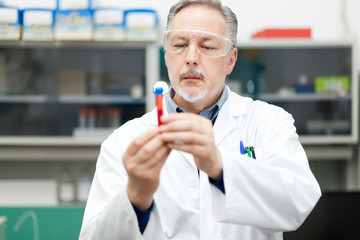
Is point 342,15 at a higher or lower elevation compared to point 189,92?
higher

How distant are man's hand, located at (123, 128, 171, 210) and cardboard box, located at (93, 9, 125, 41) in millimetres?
2203

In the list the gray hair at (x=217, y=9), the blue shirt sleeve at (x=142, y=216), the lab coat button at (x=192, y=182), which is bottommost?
the blue shirt sleeve at (x=142, y=216)

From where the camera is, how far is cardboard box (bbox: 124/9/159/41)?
3.06 metres

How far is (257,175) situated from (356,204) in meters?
1.49

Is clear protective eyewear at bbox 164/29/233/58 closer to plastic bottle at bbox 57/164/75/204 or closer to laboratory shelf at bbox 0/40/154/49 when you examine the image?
laboratory shelf at bbox 0/40/154/49

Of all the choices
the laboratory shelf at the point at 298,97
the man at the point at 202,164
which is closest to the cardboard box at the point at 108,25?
the laboratory shelf at the point at 298,97

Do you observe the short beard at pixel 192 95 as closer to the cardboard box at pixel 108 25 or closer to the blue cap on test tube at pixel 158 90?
the blue cap on test tube at pixel 158 90

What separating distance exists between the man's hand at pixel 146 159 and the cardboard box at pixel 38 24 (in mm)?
2312

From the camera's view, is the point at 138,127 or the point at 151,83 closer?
the point at 138,127

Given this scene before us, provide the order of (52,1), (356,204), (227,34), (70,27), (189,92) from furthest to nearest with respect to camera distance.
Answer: (52,1), (70,27), (356,204), (227,34), (189,92)

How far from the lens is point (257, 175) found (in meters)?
1.08

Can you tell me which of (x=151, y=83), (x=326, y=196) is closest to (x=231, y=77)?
(x=151, y=83)

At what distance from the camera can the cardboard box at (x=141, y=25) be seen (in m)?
3.06

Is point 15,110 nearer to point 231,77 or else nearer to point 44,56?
point 44,56
